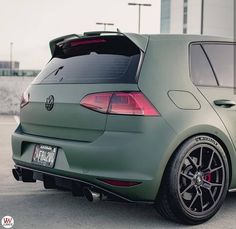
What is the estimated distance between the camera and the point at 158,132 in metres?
3.75

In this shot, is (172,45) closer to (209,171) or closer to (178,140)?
(178,140)

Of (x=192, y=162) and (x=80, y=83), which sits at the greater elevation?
(x=80, y=83)

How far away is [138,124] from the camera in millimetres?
3707

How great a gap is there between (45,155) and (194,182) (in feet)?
4.09

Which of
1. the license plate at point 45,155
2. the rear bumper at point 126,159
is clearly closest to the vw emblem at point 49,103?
the license plate at point 45,155

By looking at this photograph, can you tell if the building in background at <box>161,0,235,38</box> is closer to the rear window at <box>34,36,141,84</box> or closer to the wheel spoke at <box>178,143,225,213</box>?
the rear window at <box>34,36,141,84</box>

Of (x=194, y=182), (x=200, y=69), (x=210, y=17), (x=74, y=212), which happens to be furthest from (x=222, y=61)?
(x=210, y=17)

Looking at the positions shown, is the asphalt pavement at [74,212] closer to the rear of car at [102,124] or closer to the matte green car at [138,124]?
the matte green car at [138,124]

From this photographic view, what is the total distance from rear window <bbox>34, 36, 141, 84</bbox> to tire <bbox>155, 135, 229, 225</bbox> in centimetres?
75

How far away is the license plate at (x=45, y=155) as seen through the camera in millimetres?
4020

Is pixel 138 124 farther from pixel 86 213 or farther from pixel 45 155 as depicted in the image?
pixel 86 213

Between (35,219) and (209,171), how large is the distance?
4.94 ft

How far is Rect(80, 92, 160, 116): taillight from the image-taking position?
3.74m

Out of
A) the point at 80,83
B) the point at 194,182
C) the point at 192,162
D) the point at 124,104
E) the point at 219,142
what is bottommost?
the point at 194,182
